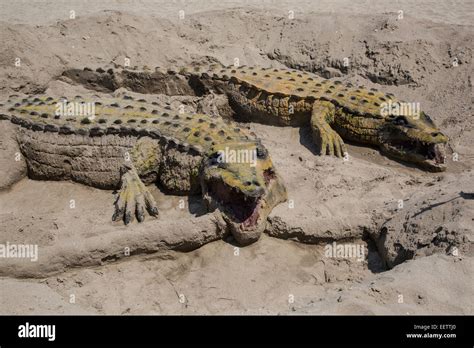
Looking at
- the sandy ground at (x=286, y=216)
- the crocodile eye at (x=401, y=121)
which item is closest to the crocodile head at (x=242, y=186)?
the sandy ground at (x=286, y=216)

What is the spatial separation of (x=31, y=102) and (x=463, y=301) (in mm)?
5732

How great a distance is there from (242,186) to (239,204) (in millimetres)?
271

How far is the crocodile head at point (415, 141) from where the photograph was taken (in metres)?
7.01

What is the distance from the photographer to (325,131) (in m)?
7.48

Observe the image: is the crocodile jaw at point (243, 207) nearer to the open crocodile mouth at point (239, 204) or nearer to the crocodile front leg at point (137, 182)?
the open crocodile mouth at point (239, 204)

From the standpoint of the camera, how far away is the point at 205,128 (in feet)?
21.5

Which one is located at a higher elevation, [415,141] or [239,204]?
[415,141]

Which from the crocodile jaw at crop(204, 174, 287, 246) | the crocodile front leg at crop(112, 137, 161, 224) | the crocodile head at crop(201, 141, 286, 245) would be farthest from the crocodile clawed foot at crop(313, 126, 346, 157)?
the crocodile front leg at crop(112, 137, 161, 224)

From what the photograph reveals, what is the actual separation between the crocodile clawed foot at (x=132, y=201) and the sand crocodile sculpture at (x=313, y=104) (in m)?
2.49

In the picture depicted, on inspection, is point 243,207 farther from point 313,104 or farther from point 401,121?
point 401,121

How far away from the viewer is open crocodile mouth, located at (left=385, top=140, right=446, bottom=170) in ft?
22.9

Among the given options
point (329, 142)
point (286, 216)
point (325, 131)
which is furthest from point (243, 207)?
point (325, 131)

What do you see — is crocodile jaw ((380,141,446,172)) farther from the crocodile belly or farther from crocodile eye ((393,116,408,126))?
the crocodile belly

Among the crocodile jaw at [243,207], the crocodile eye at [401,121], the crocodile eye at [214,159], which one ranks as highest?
the crocodile eye at [401,121]
